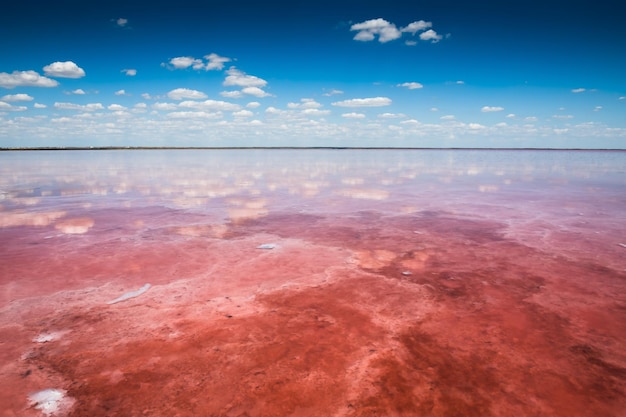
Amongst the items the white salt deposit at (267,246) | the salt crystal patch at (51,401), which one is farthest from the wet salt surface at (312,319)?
the white salt deposit at (267,246)

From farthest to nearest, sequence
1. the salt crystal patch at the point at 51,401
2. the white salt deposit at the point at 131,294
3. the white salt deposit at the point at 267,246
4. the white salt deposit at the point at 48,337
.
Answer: the white salt deposit at the point at 267,246 → the white salt deposit at the point at 131,294 → the white salt deposit at the point at 48,337 → the salt crystal patch at the point at 51,401

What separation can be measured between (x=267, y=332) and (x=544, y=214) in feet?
28.8

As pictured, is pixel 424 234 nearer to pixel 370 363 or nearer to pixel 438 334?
pixel 438 334

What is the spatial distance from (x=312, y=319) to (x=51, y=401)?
2.16m

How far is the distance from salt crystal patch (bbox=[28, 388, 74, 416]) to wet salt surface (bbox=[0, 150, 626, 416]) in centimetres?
1

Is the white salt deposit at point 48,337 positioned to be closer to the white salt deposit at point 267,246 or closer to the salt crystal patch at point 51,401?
the salt crystal patch at point 51,401

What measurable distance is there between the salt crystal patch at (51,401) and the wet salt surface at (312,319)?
0.01 metres

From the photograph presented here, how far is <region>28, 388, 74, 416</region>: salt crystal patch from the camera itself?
2.38 m

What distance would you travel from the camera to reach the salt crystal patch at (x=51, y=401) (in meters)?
2.38

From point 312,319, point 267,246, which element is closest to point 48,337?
point 312,319

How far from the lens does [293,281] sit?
4605 millimetres

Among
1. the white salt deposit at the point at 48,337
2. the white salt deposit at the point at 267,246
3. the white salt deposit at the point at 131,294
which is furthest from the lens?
the white salt deposit at the point at 267,246

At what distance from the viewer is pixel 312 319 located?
3604 mm

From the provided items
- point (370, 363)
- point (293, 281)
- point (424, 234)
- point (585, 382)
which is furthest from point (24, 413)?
point (424, 234)
